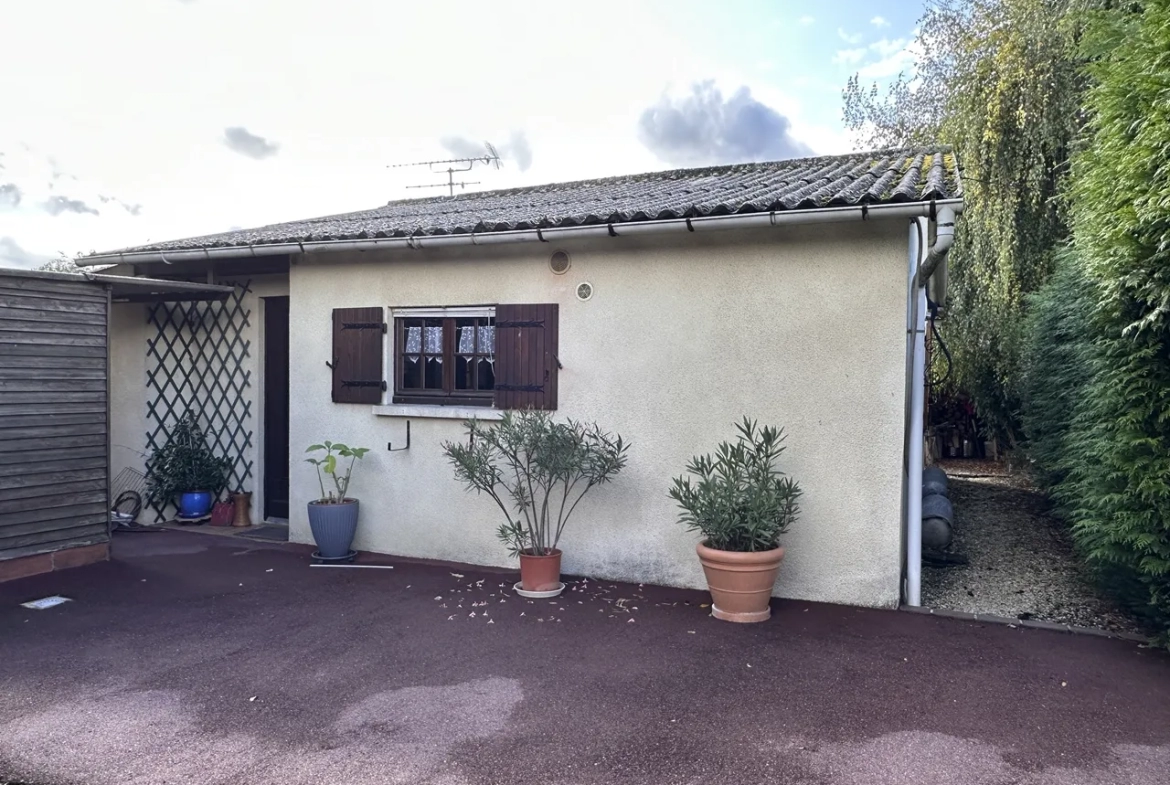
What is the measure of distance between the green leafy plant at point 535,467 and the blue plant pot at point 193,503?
11.6 feet

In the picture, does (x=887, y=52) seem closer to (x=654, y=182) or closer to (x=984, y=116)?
(x=984, y=116)

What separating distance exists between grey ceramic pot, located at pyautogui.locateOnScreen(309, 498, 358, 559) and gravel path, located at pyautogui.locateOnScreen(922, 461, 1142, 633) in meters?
4.70

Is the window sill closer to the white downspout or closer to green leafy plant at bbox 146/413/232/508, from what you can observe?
green leafy plant at bbox 146/413/232/508

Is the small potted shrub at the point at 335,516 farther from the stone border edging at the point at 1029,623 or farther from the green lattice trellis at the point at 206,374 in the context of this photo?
the stone border edging at the point at 1029,623

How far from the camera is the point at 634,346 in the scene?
232 inches

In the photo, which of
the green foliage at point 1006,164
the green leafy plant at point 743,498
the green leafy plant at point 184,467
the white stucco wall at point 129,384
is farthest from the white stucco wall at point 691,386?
the green foliage at point 1006,164

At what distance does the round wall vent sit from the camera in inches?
241

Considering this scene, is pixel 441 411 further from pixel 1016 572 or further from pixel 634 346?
pixel 1016 572

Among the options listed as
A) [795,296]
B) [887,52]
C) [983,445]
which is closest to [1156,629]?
[795,296]

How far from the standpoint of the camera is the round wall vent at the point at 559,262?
6125 mm

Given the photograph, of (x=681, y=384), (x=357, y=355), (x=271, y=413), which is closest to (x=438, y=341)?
(x=357, y=355)

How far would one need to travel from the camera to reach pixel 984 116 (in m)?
9.80

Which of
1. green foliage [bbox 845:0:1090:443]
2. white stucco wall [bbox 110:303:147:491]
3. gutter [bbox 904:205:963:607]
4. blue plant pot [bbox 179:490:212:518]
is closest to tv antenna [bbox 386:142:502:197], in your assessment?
white stucco wall [bbox 110:303:147:491]

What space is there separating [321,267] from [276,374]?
1.65 meters
